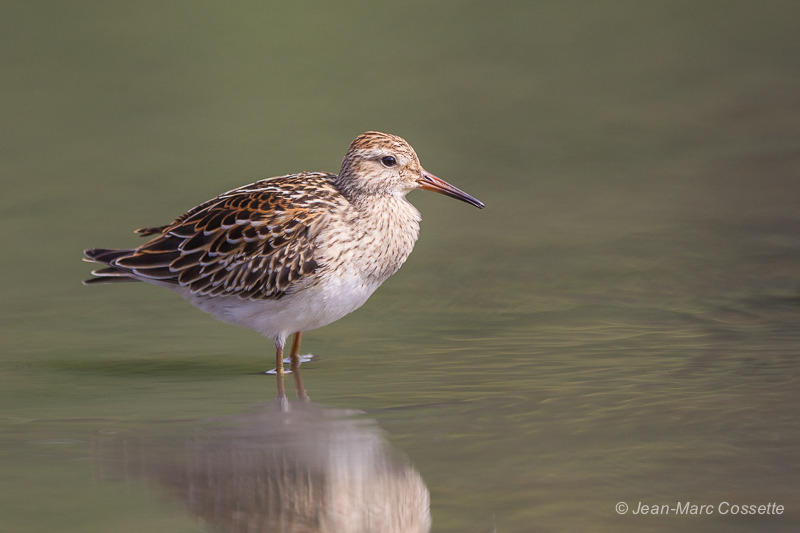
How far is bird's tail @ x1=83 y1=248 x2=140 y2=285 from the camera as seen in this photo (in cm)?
1076

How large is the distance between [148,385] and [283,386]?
3.87ft

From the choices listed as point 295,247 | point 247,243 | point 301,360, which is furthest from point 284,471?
point 247,243

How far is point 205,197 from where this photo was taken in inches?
605

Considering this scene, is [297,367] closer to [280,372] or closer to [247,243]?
[280,372]

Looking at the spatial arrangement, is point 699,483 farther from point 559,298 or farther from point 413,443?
point 559,298

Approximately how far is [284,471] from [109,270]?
409 cm

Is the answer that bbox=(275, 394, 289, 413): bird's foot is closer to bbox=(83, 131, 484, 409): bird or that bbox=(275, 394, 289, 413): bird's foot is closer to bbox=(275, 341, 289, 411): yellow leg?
bbox=(275, 341, 289, 411): yellow leg

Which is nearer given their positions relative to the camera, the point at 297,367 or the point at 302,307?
the point at 302,307

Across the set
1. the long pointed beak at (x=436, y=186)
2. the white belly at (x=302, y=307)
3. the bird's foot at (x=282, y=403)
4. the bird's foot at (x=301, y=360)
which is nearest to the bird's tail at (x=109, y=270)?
the white belly at (x=302, y=307)

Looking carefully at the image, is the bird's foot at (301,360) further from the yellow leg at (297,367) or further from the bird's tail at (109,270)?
the bird's tail at (109,270)

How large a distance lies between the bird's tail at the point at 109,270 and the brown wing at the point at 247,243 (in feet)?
0.16

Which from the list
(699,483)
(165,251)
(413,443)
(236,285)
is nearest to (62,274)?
(165,251)

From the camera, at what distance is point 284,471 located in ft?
25.0

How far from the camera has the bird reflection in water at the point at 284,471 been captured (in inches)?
267
